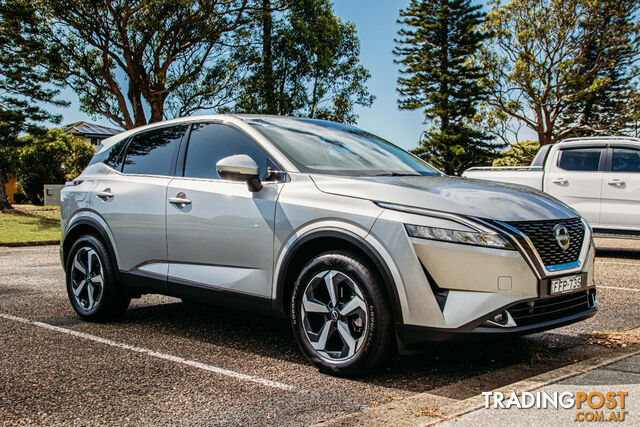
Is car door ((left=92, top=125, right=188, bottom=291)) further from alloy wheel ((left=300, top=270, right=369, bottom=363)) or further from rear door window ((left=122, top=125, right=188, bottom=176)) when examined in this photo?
Result: alloy wheel ((left=300, top=270, right=369, bottom=363))

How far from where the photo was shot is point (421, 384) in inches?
155

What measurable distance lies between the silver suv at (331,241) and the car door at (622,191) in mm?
7132

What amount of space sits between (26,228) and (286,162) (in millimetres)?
20085

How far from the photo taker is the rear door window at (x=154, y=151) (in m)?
5.43

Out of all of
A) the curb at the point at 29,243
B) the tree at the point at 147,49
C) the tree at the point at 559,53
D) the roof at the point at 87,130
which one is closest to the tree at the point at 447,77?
the tree at the point at 559,53

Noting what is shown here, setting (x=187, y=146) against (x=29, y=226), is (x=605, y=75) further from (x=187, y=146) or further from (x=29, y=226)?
(x=187, y=146)

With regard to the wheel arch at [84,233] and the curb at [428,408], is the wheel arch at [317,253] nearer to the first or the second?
the curb at [428,408]

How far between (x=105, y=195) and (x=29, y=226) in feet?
62.8

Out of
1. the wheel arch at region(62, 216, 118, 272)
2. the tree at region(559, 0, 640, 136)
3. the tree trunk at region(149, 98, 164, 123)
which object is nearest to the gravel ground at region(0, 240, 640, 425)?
the wheel arch at region(62, 216, 118, 272)

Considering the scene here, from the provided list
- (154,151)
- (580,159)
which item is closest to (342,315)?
(154,151)

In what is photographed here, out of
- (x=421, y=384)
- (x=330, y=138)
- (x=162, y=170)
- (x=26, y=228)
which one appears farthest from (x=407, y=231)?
(x=26, y=228)

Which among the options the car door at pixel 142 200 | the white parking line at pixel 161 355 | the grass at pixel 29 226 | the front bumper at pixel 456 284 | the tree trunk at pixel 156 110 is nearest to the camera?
the front bumper at pixel 456 284

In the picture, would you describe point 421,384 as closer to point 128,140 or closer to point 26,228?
point 128,140

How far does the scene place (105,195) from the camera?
226 inches
